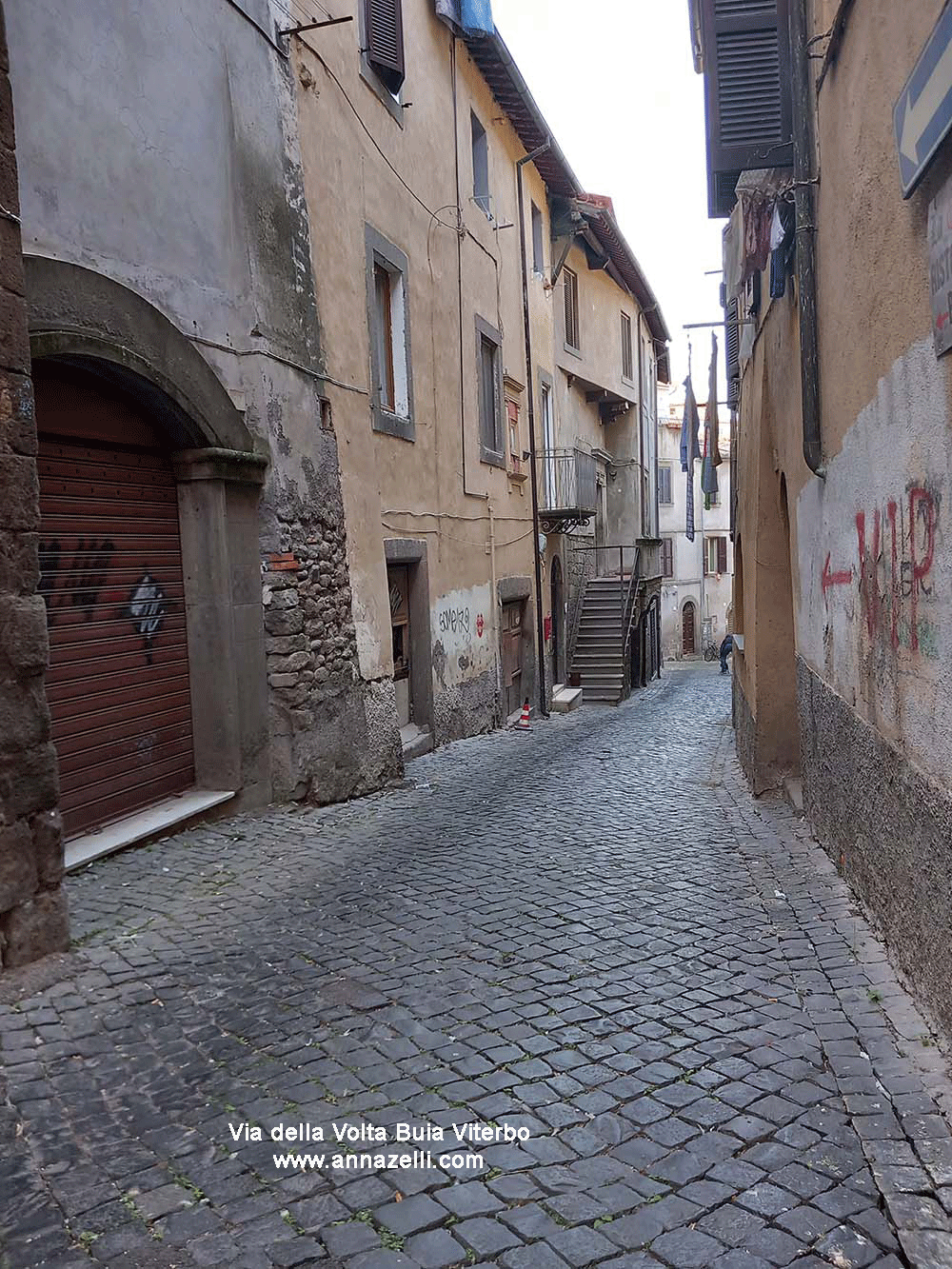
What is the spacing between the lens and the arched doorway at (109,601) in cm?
577

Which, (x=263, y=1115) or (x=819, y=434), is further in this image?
(x=819, y=434)

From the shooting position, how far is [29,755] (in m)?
4.25

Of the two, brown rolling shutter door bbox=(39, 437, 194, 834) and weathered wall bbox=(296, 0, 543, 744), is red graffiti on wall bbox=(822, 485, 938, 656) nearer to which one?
brown rolling shutter door bbox=(39, 437, 194, 834)

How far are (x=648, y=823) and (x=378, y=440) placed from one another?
4.98 m

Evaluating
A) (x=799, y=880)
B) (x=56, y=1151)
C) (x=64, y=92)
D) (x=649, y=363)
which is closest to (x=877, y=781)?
(x=799, y=880)

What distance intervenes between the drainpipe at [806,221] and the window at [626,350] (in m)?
19.9

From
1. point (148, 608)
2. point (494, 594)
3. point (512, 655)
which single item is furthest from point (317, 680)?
point (512, 655)

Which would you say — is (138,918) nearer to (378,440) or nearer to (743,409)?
(378,440)

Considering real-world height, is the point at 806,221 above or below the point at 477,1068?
above

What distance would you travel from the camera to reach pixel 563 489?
63.4ft

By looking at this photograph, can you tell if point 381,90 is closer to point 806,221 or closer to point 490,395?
point 490,395

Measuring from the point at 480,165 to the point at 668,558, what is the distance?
2894 centimetres

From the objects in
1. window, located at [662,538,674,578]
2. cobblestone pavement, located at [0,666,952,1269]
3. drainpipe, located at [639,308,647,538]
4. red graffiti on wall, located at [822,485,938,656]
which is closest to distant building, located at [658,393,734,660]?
window, located at [662,538,674,578]

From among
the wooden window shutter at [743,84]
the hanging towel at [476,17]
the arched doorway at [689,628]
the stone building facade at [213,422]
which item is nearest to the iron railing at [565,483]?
the stone building facade at [213,422]
